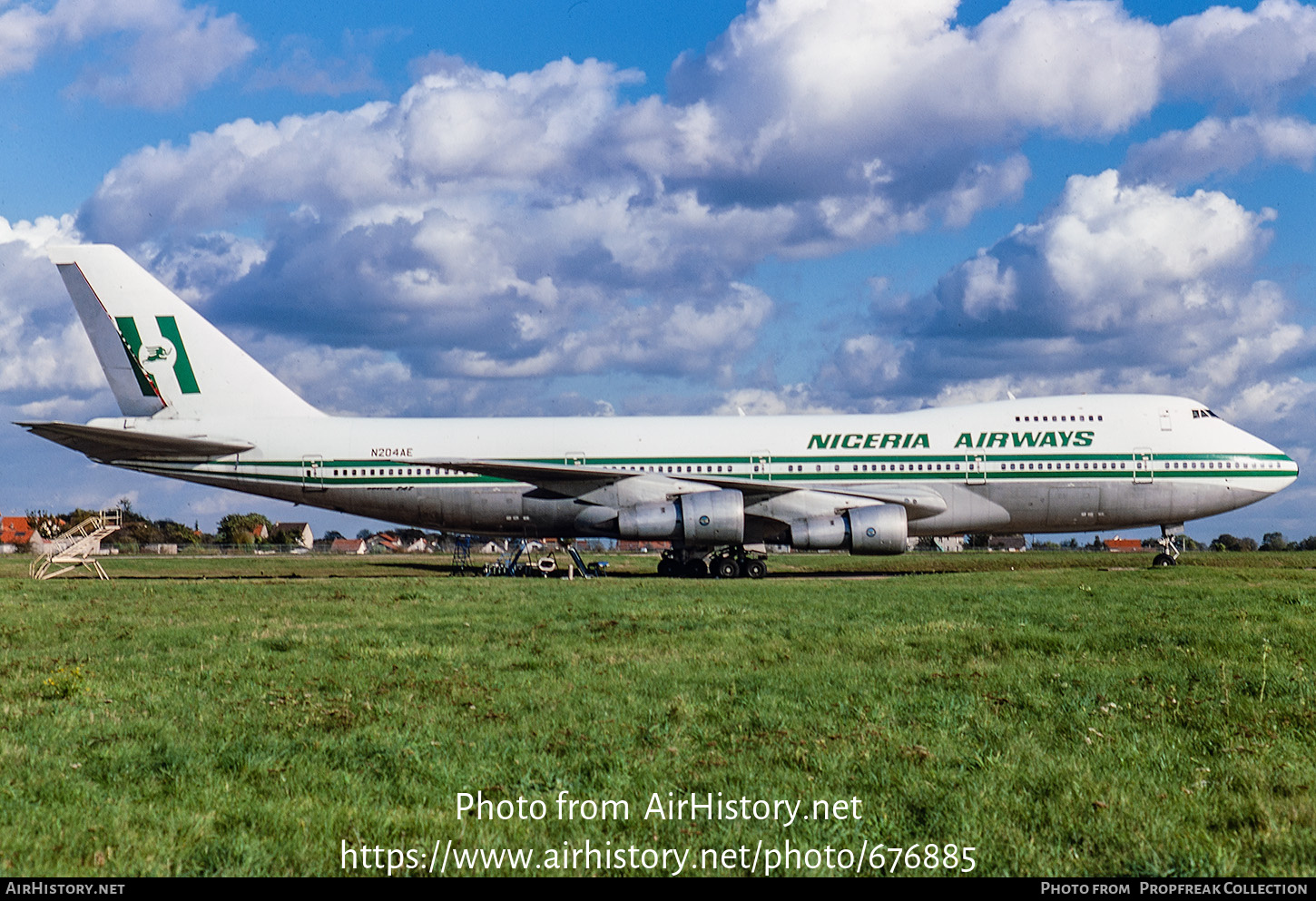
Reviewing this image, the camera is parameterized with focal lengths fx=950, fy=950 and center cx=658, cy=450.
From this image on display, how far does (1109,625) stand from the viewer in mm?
11414

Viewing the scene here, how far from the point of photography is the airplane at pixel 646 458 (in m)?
27.2

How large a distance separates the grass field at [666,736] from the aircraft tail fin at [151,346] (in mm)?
16730

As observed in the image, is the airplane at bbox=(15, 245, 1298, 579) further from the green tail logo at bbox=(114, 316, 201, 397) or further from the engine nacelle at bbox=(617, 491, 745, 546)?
the engine nacelle at bbox=(617, 491, 745, 546)

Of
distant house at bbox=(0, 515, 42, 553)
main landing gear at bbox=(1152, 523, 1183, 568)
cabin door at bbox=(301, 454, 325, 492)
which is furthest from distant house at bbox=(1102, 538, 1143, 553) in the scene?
distant house at bbox=(0, 515, 42, 553)

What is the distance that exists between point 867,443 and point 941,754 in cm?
2240

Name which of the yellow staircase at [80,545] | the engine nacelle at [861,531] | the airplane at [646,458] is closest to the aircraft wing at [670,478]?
the airplane at [646,458]

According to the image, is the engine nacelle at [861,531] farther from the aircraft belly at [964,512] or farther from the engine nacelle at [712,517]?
the aircraft belly at [964,512]

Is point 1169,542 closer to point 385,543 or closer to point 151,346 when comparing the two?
point 151,346

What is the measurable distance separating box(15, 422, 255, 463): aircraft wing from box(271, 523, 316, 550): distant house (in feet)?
259

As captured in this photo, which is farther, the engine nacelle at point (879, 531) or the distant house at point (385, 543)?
the distant house at point (385, 543)

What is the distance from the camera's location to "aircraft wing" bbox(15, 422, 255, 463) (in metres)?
24.9
